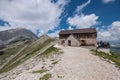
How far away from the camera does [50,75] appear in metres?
23.9

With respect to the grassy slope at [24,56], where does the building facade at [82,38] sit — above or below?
above

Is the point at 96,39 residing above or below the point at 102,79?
above

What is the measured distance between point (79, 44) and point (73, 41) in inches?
148

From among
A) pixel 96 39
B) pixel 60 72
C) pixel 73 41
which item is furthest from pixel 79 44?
pixel 60 72

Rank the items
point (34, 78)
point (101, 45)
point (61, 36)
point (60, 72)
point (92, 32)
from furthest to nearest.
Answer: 1. point (61, 36)
2. point (92, 32)
3. point (101, 45)
4. point (60, 72)
5. point (34, 78)

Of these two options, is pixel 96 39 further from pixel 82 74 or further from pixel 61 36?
pixel 82 74

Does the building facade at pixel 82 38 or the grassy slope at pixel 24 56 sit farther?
the building facade at pixel 82 38

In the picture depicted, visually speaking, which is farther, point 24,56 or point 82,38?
point 24,56

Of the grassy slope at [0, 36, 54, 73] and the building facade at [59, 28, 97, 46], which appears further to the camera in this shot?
the building facade at [59, 28, 97, 46]

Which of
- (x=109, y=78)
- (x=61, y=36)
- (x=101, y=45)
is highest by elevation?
(x=61, y=36)

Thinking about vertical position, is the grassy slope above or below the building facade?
below

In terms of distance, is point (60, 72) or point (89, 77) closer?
point (89, 77)

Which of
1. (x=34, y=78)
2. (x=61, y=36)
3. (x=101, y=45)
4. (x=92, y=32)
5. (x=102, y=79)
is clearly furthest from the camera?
(x=61, y=36)

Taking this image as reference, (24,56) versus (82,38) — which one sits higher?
(82,38)
